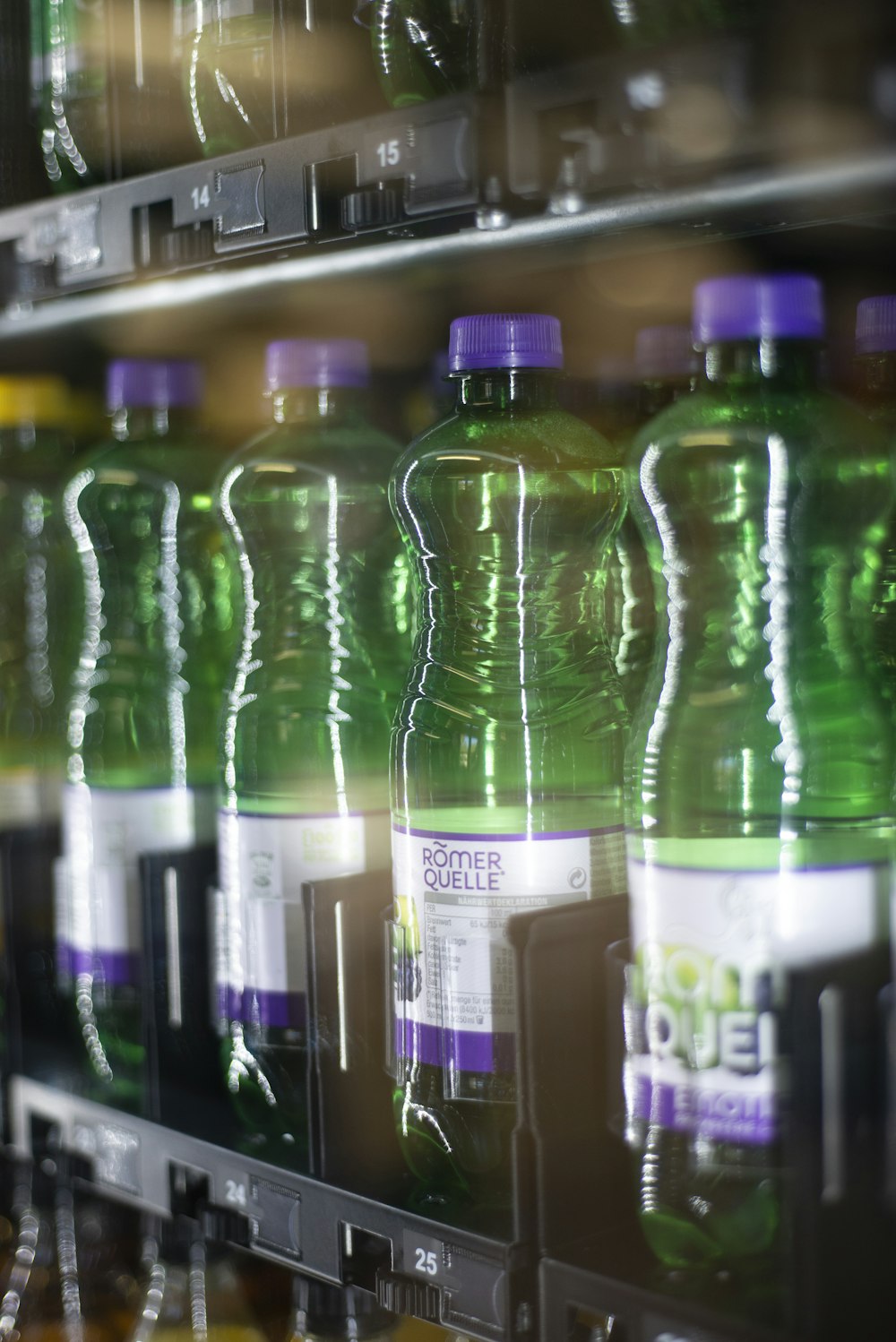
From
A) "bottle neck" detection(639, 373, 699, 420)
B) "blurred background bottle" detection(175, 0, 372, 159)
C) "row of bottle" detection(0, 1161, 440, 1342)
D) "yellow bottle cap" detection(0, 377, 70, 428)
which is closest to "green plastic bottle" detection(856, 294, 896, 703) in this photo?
"bottle neck" detection(639, 373, 699, 420)

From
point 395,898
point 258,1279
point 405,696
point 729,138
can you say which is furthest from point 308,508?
point 258,1279

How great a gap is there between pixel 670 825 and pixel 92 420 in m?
1.03

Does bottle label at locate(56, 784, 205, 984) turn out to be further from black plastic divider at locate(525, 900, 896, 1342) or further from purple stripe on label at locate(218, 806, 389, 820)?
black plastic divider at locate(525, 900, 896, 1342)

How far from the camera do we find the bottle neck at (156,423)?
1.37 meters

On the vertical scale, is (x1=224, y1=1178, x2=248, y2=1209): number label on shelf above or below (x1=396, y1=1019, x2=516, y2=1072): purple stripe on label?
below

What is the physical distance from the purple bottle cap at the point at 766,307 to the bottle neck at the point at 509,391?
174 millimetres

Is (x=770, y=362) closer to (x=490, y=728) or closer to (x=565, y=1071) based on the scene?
(x=490, y=728)

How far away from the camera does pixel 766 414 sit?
2.82 ft

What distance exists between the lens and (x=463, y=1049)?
89 centimetres

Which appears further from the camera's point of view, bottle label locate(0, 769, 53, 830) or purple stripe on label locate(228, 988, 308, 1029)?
bottle label locate(0, 769, 53, 830)

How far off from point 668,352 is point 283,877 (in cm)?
48

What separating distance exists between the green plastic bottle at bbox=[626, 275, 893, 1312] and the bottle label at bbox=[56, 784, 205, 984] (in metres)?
0.49

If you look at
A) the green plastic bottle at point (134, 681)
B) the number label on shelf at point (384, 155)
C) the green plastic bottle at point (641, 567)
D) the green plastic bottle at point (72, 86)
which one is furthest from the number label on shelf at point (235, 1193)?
the green plastic bottle at point (72, 86)

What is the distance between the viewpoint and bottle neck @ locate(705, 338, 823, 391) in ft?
2.77
